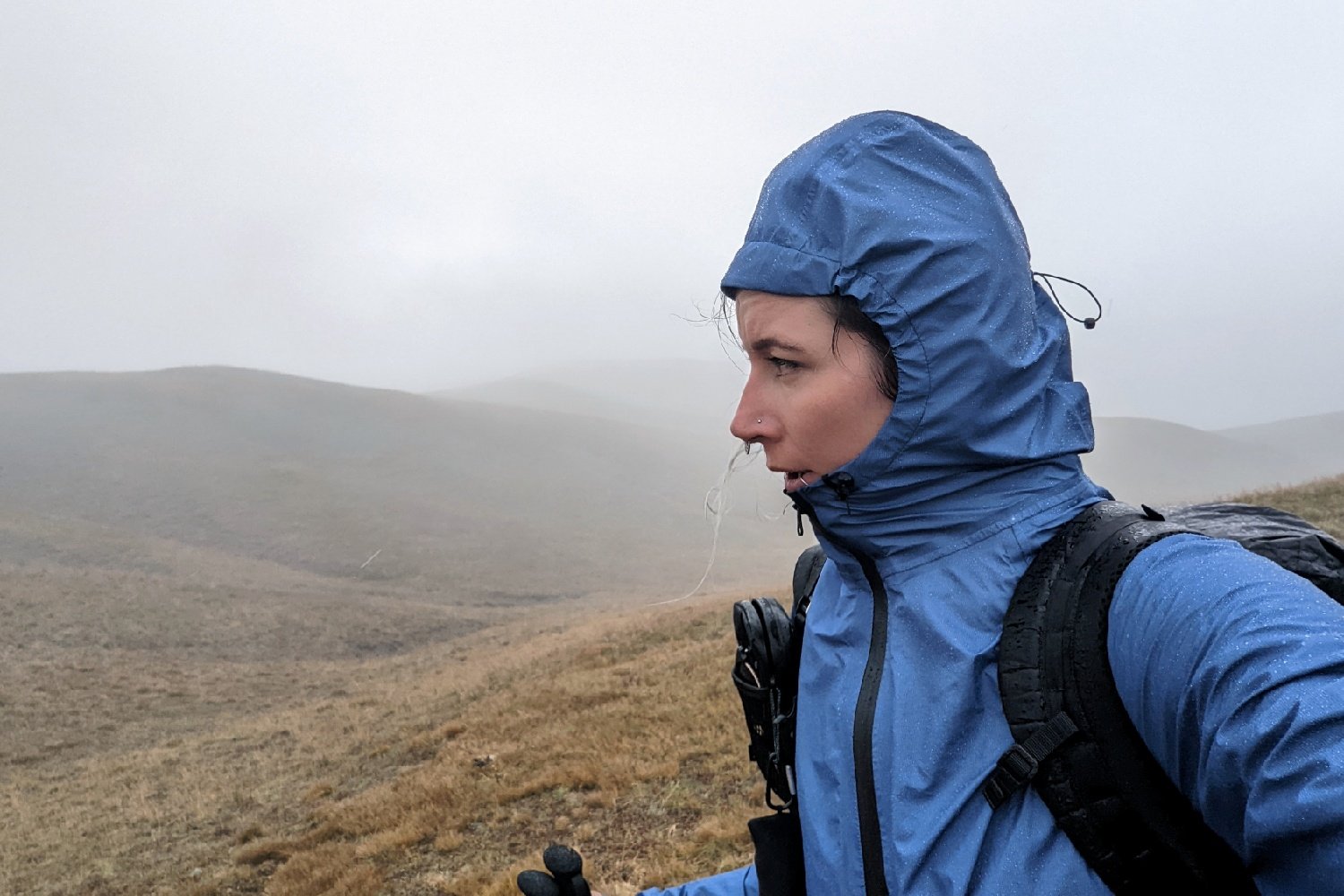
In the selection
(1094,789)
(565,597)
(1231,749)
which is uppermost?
(1231,749)

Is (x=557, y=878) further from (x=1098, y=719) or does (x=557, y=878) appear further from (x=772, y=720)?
(x=1098, y=719)

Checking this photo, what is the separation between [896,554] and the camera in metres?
1.55

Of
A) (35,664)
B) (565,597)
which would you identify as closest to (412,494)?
(565,597)

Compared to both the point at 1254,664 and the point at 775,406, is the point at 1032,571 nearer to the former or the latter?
the point at 1254,664

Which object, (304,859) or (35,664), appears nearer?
(304,859)

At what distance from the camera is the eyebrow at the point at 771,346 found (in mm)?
1512

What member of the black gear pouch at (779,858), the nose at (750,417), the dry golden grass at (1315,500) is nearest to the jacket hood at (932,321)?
the nose at (750,417)

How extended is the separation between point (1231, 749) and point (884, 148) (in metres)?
1.12

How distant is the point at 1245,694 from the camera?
0.95m

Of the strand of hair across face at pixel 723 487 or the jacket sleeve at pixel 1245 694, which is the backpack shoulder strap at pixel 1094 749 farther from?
the strand of hair across face at pixel 723 487

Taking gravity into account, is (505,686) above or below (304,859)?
below

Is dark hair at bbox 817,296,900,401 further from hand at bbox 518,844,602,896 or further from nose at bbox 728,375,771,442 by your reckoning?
hand at bbox 518,844,602,896

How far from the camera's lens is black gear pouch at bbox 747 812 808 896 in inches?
69.5

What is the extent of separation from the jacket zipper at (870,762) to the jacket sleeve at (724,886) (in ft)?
1.99
